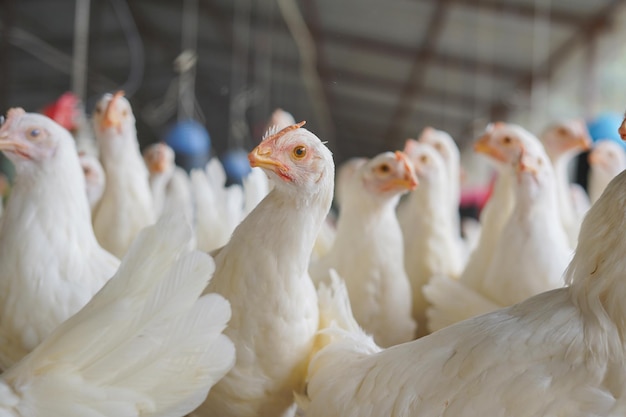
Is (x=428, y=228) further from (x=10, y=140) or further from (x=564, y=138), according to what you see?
(x=10, y=140)

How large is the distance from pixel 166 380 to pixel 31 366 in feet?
0.59

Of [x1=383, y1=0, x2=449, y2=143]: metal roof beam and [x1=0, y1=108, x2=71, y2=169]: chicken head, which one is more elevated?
[x1=383, y1=0, x2=449, y2=143]: metal roof beam

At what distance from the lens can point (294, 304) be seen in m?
1.11

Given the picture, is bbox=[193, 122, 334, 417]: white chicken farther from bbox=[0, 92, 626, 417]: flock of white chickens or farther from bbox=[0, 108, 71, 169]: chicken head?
bbox=[0, 108, 71, 169]: chicken head

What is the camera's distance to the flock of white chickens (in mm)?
846

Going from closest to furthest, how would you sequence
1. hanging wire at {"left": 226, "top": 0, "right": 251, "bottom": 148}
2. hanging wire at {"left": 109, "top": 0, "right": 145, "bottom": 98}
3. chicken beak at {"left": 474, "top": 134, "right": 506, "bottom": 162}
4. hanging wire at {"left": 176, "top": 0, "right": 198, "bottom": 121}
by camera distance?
chicken beak at {"left": 474, "top": 134, "right": 506, "bottom": 162}
hanging wire at {"left": 176, "top": 0, "right": 198, "bottom": 121}
hanging wire at {"left": 226, "top": 0, "right": 251, "bottom": 148}
hanging wire at {"left": 109, "top": 0, "right": 145, "bottom": 98}

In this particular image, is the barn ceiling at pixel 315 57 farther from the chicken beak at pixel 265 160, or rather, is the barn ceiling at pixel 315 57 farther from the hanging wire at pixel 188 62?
the chicken beak at pixel 265 160

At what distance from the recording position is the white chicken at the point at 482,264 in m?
1.44

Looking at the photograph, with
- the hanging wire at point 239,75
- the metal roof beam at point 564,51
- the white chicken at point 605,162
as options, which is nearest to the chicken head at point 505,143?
the white chicken at point 605,162

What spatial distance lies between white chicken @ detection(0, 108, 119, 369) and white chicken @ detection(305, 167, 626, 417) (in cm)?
54

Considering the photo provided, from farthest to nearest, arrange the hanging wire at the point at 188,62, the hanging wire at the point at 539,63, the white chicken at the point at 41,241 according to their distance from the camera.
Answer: the hanging wire at the point at 539,63 → the hanging wire at the point at 188,62 → the white chicken at the point at 41,241

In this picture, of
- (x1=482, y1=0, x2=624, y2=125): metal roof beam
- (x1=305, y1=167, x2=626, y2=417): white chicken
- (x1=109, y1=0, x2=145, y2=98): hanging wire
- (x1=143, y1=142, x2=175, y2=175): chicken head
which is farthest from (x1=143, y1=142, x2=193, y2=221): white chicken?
(x1=482, y1=0, x2=624, y2=125): metal roof beam

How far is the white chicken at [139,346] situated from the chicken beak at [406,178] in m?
0.56

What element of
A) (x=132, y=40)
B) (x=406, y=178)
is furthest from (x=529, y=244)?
(x=132, y=40)
